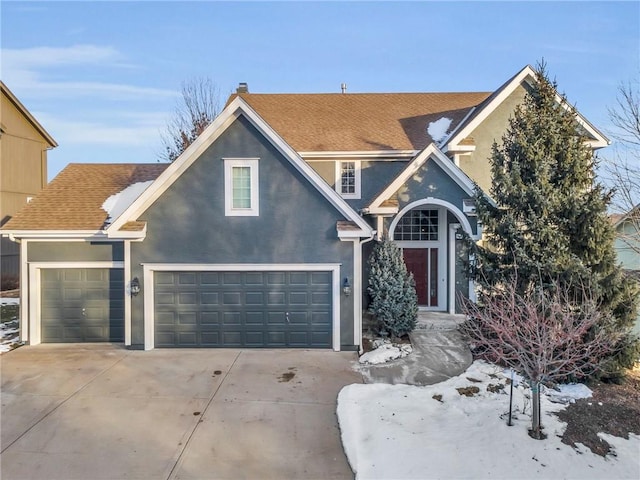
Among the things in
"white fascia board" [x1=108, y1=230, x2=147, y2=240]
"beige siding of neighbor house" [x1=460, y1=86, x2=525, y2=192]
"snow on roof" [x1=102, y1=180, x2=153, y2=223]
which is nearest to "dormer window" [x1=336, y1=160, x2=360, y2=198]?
"beige siding of neighbor house" [x1=460, y1=86, x2=525, y2=192]

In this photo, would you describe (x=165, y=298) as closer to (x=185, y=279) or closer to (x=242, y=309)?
(x=185, y=279)

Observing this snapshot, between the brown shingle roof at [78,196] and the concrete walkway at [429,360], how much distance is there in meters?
8.42

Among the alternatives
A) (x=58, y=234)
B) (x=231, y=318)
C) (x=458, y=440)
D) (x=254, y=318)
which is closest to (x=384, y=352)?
(x=254, y=318)

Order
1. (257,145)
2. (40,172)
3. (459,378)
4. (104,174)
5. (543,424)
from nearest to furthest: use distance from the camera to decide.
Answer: (543,424)
(459,378)
(257,145)
(104,174)
(40,172)

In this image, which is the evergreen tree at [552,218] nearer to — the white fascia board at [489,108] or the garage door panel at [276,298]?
the white fascia board at [489,108]

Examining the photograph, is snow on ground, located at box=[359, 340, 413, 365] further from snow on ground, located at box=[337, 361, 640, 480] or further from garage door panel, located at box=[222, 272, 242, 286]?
garage door panel, located at box=[222, 272, 242, 286]

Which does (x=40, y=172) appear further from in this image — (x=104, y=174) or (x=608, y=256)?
(x=608, y=256)

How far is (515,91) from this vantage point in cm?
1438

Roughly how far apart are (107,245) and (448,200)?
10023 millimetres

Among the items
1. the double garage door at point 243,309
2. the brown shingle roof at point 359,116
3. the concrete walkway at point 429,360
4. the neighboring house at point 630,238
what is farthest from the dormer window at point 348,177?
the neighboring house at point 630,238

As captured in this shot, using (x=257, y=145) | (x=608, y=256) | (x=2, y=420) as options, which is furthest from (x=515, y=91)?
(x=2, y=420)

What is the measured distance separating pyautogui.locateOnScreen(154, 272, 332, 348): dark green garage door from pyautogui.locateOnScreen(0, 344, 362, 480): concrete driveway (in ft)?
1.60

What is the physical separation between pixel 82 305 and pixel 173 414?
231 inches

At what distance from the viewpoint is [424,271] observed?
13.7m
